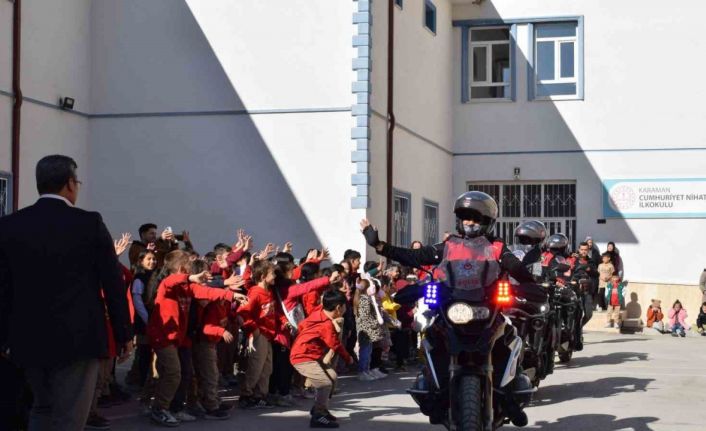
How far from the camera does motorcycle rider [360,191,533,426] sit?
844cm

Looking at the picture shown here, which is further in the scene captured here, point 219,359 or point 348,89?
point 348,89

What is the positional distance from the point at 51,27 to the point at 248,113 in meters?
3.56

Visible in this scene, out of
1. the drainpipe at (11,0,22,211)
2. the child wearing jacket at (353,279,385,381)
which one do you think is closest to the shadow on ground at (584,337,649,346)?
the child wearing jacket at (353,279,385,381)

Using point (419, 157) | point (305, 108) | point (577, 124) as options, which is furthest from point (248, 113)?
point (577, 124)

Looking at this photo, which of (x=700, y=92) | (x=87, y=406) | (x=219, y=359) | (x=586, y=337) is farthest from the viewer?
(x=700, y=92)

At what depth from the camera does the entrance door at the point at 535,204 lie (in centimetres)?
2845

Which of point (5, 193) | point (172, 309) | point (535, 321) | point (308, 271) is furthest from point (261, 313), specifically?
point (5, 193)

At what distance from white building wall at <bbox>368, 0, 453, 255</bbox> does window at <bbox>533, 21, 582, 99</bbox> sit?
2120mm

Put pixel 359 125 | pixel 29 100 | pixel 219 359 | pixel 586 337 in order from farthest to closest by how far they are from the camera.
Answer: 1. pixel 586 337
2. pixel 359 125
3. pixel 29 100
4. pixel 219 359

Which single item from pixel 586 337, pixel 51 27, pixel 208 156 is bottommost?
pixel 586 337

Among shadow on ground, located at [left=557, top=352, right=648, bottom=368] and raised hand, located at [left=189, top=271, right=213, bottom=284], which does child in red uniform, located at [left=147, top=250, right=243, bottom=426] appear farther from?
shadow on ground, located at [left=557, top=352, right=648, bottom=368]

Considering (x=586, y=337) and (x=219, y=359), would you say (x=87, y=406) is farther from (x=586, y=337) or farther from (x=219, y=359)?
(x=586, y=337)

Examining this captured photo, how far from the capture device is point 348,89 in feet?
66.1

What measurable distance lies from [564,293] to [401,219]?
8.51m
